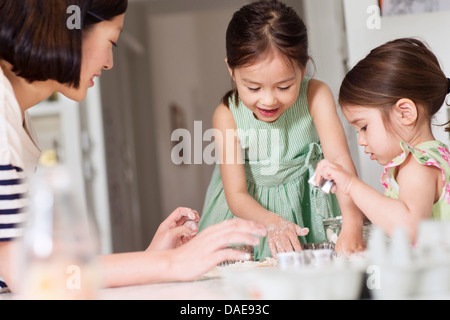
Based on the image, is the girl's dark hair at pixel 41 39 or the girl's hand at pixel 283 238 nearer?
the girl's dark hair at pixel 41 39

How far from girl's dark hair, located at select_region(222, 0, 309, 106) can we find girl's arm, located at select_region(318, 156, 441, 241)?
1.37ft

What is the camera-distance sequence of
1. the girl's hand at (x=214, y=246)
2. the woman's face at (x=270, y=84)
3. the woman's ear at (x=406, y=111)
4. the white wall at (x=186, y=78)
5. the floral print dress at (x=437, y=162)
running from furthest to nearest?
the white wall at (x=186, y=78)
the woman's face at (x=270, y=84)
the woman's ear at (x=406, y=111)
the floral print dress at (x=437, y=162)
the girl's hand at (x=214, y=246)

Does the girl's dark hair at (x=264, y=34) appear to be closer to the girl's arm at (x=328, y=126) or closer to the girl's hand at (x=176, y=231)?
the girl's arm at (x=328, y=126)

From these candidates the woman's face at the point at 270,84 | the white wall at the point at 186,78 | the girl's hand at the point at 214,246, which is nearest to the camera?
the girl's hand at the point at 214,246

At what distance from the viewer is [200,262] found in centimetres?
67

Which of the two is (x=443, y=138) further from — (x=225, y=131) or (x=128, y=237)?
(x=128, y=237)

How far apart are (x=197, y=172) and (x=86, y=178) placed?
6.87 ft

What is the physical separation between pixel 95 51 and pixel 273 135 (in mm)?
628

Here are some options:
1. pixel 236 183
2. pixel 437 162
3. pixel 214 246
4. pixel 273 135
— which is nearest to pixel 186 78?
pixel 273 135

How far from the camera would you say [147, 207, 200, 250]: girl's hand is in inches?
37.4

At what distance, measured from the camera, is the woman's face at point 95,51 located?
896 millimetres

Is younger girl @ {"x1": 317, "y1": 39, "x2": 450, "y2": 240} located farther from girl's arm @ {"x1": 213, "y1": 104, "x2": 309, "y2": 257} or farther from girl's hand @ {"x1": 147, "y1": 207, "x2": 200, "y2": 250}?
girl's hand @ {"x1": 147, "y1": 207, "x2": 200, "y2": 250}

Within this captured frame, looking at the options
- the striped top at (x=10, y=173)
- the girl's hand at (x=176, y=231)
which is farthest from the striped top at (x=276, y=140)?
the striped top at (x=10, y=173)
